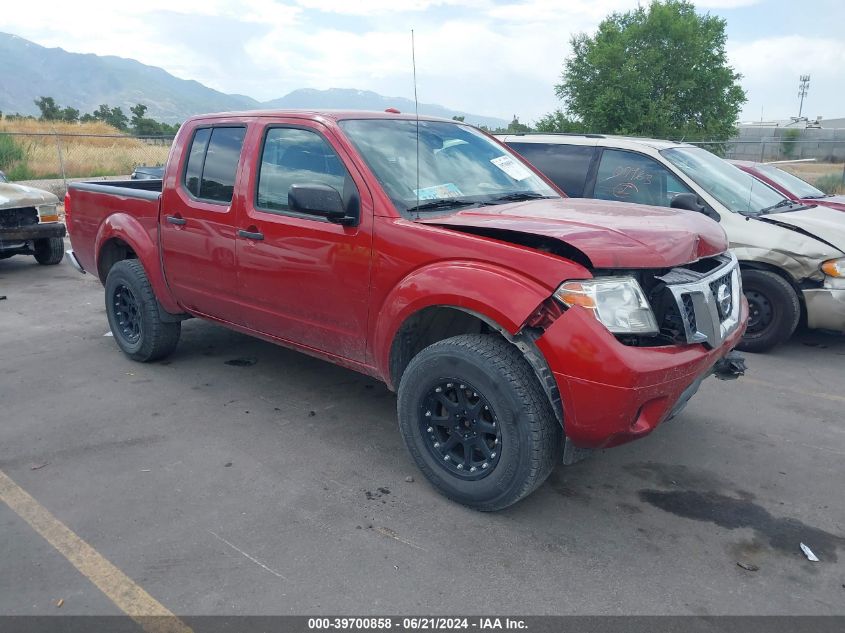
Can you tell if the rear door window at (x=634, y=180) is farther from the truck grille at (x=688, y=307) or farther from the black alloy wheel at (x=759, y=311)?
the truck grille at (x=688, y=307)

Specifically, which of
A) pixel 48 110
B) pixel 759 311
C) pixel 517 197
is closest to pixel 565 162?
pixel 759 311

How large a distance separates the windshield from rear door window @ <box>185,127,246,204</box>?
0.93 meters

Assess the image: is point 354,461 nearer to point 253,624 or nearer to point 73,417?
point 253,624

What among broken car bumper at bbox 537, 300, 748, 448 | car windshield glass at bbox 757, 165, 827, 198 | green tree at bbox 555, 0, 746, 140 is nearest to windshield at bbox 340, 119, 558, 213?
broken car bumper at bbox 537, 300, 748, 448

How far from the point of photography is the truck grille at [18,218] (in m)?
8.99

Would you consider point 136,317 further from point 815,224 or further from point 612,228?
point 815,224

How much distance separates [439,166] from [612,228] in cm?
128

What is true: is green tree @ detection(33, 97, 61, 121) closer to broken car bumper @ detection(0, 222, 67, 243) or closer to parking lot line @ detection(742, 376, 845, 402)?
broken car bumper @ detection(0, 222, 67, 243)

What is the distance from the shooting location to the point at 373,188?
371 centimetres

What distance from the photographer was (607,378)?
2.85m

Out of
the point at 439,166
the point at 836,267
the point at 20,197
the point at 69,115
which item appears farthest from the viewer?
the point at 69,115

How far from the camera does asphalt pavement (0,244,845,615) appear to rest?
2.76 m

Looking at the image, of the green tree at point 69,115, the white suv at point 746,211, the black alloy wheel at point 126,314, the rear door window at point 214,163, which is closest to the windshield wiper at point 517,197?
the white suv at point 746,211

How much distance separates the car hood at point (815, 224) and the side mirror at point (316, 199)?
4.21 meters
